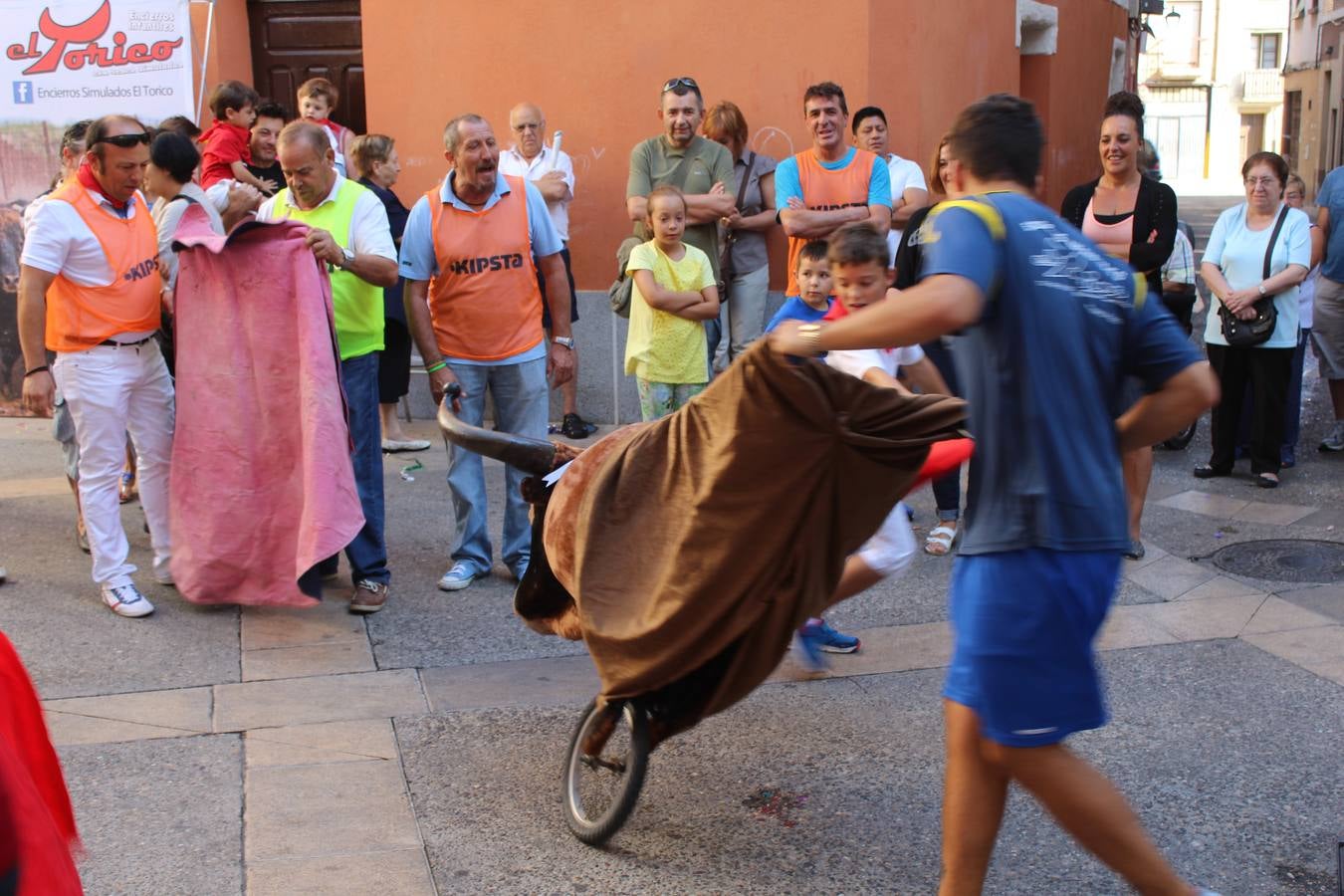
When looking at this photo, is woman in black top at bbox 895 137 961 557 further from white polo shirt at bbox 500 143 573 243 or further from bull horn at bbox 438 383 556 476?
white polo shirt at bbox 500 143 573 243

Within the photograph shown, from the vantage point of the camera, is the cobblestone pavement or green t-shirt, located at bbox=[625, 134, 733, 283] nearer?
the cobblestone pavement

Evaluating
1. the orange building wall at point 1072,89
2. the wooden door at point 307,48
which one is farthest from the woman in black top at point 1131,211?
the wooden door at point 307,48

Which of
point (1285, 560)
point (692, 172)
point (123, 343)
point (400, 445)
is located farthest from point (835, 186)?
point (123, 343)

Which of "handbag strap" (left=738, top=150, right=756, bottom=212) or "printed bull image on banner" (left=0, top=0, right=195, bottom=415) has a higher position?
"printed bull image on banner" (left=0, top=0, right=195, bottom=415)

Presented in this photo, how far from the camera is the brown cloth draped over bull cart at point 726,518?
126 inches

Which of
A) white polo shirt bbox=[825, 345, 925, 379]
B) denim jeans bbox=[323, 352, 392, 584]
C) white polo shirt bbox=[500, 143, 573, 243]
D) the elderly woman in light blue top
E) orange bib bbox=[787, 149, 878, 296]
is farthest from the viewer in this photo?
white polo shirt bbox=[500, 143, 573, 243]

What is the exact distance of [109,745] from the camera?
465 centimetres

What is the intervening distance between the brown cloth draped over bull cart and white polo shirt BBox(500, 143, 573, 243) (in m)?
5.69

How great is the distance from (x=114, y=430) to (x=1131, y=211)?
473 cm

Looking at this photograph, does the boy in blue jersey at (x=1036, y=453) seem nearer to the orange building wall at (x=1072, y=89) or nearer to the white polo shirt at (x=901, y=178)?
the white polo shirt at (x=901, y=178)

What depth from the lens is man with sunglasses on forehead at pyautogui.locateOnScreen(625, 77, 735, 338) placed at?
825 cm

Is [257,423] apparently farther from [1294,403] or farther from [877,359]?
[1294,403]

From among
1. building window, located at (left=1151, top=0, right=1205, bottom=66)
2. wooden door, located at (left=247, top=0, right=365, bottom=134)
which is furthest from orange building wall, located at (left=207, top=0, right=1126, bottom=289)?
building window, located at (left=1151, top=0, right=1205, bottom=66)

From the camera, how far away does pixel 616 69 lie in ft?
31.9
